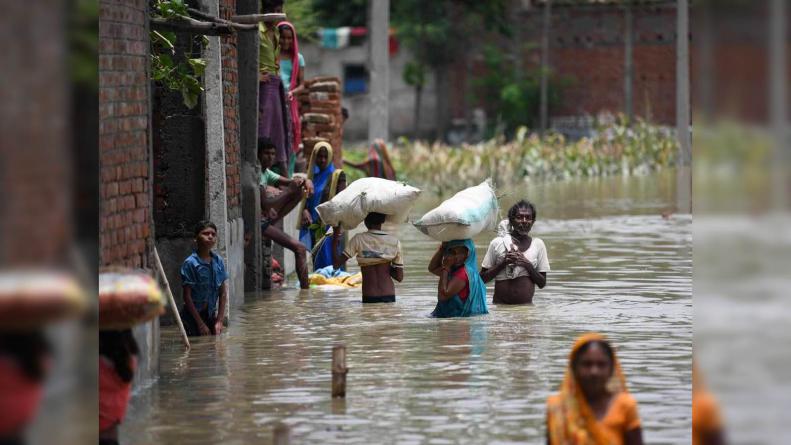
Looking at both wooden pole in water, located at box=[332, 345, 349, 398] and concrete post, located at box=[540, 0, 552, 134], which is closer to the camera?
wooden pole in water, located at box=[332, 345, 349, 398]

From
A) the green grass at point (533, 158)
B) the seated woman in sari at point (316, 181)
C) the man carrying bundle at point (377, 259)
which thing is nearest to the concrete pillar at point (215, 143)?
the man carrying bundle at point (377, 259)

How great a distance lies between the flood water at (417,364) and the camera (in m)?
8.84

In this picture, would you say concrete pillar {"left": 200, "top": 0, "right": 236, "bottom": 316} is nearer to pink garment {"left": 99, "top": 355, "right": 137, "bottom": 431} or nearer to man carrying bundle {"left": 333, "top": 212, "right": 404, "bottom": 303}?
man carrying bundle {"left": 333, "top": 212, "right": 404, "bottom": 303}

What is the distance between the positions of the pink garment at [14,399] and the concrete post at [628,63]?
4460cm

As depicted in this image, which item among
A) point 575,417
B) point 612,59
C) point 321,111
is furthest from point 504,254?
point 612,59

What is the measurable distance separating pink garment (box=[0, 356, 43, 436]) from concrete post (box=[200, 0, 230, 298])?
7535mm

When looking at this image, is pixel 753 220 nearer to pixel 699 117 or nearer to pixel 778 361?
pixel 699 117

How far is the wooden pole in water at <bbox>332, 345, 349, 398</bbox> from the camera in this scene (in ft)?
30.4

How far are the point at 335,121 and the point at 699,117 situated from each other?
1608 cm

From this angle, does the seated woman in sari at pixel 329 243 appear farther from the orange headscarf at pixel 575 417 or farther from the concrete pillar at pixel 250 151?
the orange headscarf at pixel 575 417

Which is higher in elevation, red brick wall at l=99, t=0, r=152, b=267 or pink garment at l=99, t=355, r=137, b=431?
red brick wall at l=99, t=0, r=152, b=267

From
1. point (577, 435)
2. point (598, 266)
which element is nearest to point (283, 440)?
point (577, 435)

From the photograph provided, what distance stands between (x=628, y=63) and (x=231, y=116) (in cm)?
3621

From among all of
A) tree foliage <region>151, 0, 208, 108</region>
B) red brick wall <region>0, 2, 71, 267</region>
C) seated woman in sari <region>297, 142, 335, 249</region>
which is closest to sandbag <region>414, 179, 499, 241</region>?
tree foliage <region>151, 0, 208, 108</region>
